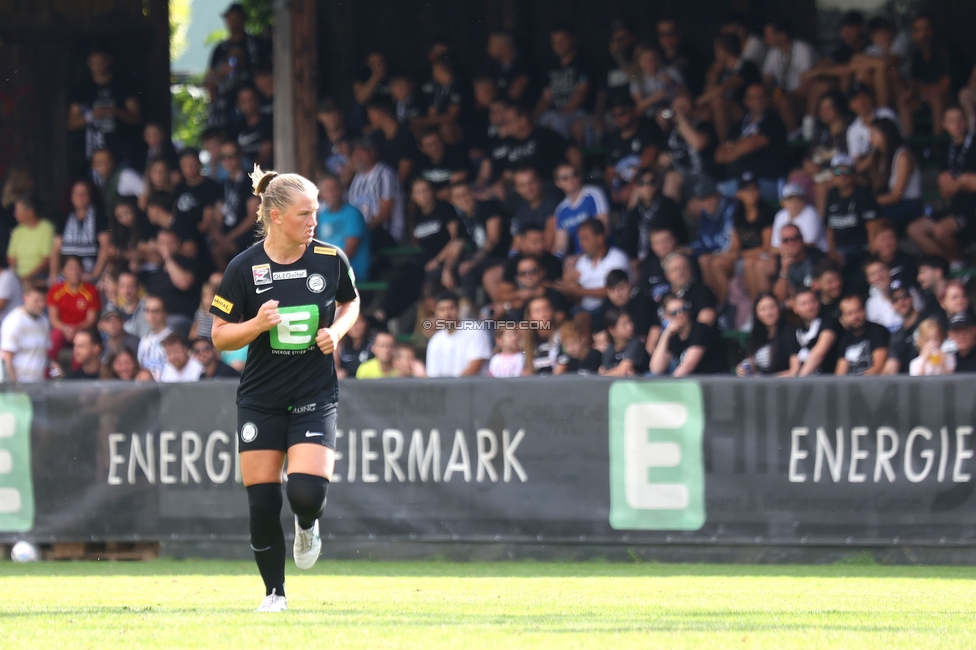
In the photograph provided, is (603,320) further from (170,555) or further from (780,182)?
(170,555)

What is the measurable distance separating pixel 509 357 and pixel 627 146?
3420 millimetres

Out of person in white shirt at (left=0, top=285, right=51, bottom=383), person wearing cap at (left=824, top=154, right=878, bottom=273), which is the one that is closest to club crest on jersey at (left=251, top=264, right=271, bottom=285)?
person wearing cap at (left=824, top=154, right=878, bottom=273)

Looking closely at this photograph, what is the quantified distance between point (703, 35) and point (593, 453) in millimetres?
7841

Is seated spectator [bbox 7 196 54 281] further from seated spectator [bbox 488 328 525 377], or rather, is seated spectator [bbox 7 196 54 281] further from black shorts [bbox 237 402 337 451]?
black shorts [bbox 237 402 337 451]

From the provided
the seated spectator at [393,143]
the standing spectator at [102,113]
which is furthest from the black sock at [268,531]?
the standing spectator at [102,113]

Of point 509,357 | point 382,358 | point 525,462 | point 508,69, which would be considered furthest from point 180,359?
point 508,69

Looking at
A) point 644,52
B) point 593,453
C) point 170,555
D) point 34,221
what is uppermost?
point 644,52

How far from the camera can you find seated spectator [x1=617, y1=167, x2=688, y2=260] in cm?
1316

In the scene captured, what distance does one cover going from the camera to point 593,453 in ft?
32.7

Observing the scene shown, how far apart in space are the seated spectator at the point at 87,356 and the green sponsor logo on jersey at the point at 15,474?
11.0 feet

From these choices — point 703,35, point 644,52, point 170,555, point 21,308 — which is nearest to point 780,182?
point 644,52

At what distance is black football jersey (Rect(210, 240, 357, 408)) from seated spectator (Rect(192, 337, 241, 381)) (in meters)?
6.76

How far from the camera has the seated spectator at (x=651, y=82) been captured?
14555mm

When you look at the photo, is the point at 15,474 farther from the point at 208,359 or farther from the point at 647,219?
the point at 647,219
